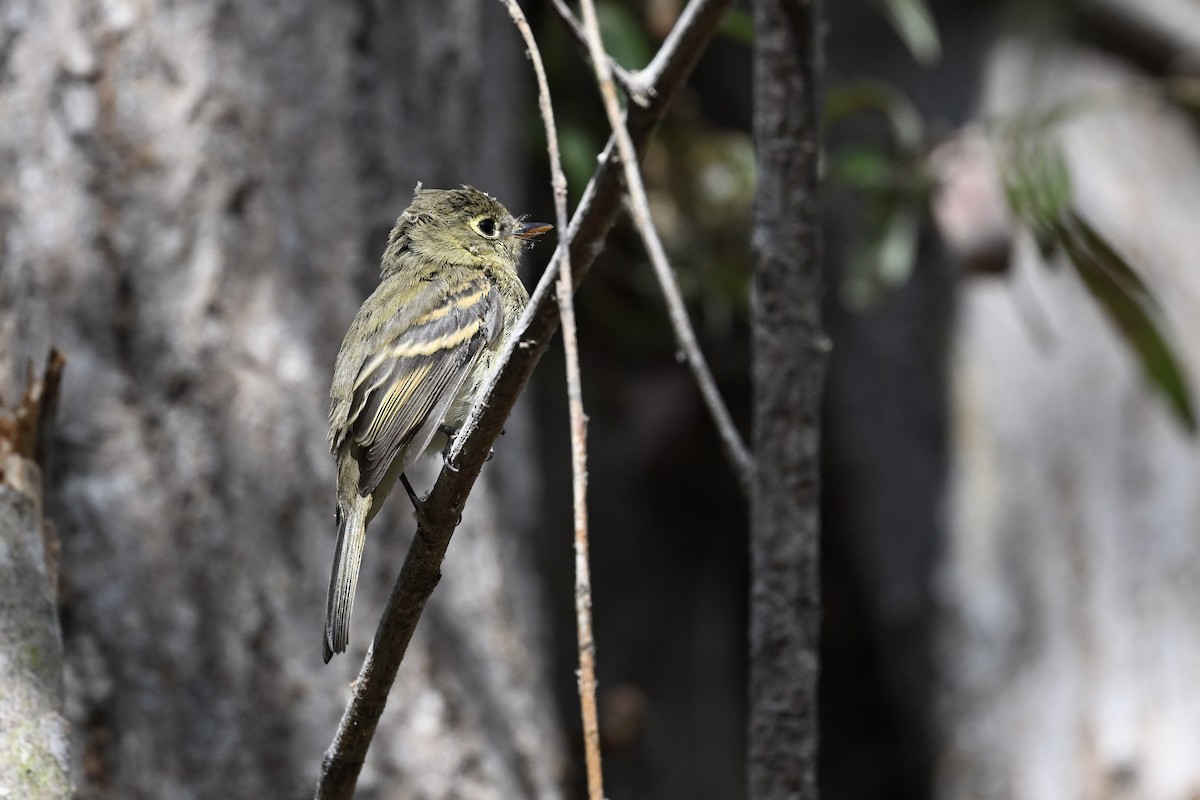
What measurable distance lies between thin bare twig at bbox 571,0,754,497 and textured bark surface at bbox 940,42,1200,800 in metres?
1.75

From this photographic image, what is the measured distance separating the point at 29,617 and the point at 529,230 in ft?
3.34

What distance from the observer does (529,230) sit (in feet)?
7.39

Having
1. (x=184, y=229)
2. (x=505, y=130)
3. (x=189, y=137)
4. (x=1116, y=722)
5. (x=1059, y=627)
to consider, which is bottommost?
(x=1116, y=722)

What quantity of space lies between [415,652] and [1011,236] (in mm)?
1967

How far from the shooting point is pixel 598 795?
3.76 ft

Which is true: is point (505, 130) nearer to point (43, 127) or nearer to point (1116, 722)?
point (43, 127)

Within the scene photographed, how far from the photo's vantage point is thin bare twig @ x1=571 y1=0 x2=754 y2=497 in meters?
1.24

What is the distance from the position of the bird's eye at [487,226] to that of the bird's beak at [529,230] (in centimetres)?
4

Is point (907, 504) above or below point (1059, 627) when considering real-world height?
above

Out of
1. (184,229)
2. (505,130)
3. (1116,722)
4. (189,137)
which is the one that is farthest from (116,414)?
(1116,722)

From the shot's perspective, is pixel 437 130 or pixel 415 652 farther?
pixel 437 130

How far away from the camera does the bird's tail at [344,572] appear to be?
5.46 feet

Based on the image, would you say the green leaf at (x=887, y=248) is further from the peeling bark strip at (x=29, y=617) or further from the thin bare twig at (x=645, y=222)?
the peeling bark strip at (x=29, y=617)

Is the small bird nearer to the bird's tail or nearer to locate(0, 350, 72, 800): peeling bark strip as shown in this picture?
the bird's tail
